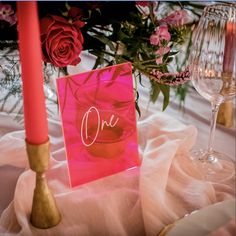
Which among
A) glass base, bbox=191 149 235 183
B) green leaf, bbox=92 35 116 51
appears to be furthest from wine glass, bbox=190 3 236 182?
green leaf, bbox=92 35 116 51

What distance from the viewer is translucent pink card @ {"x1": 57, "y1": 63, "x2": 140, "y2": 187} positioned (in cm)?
Answer: 51

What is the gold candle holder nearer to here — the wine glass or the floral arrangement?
the floral arrangement

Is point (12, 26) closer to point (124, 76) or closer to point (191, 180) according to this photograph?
point (124, 76)

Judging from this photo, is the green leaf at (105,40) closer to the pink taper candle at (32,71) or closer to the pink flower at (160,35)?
the pink flower at (160,35)

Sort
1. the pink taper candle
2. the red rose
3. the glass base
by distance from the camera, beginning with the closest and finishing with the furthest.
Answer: the pink taper candle → the red rose → the glass base

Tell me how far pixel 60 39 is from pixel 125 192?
219 mm

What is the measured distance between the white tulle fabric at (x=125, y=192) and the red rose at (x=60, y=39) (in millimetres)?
165

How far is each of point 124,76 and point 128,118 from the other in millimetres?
61

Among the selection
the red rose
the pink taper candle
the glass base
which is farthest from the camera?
the glass base

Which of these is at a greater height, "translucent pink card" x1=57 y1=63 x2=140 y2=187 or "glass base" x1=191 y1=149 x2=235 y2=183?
"translucent pink card" x1=57 y1=63 x2=140 y2=187

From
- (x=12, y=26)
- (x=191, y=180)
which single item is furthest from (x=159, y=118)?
(x=12, y=26)

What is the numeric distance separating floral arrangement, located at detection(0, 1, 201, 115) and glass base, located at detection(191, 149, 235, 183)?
0.46 feet

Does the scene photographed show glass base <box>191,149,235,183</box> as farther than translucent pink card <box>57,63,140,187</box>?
Yes

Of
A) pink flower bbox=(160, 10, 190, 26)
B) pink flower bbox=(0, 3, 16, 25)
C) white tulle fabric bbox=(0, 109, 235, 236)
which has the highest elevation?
pink flower bbox=(0, 3, 16, 25)
